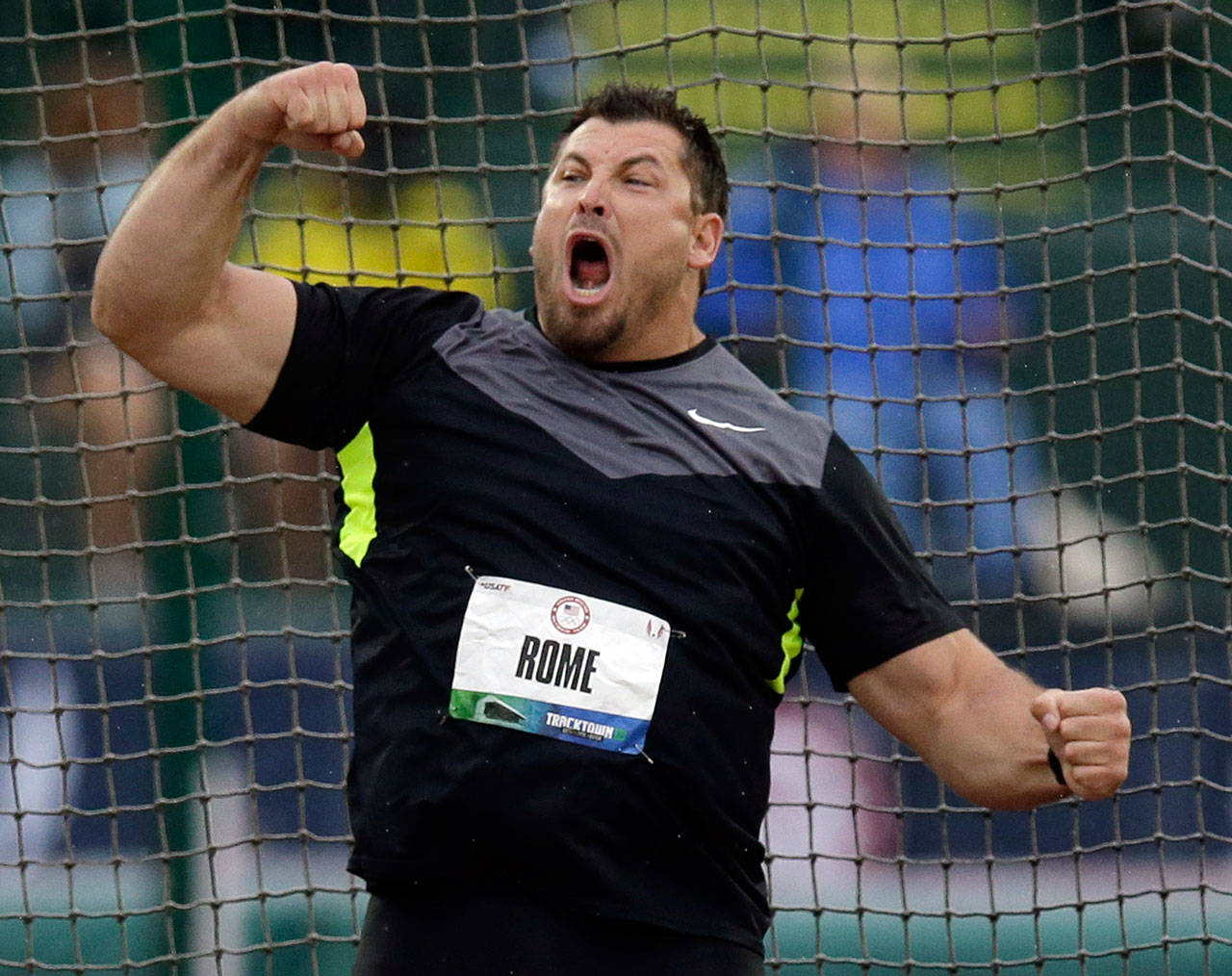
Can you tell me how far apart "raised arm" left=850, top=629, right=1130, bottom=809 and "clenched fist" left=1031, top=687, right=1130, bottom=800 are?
0.06 feet

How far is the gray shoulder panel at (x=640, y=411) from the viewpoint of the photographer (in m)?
2.45

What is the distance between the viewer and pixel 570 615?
2299 mm

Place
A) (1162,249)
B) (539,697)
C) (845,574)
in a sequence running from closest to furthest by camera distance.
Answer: (539,697), (845,574), (1162,249)

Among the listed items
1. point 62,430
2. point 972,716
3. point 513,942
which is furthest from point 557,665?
point 62,430

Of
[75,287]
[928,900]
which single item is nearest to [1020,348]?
[928,900]

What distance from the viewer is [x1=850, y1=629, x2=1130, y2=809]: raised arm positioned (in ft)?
7.97

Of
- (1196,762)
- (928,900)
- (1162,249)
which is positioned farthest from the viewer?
(1162,249)

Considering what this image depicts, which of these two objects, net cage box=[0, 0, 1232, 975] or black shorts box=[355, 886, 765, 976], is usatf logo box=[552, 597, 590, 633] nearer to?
black shorts box=[355, 886, 765, 976]

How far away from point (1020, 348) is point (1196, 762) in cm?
205

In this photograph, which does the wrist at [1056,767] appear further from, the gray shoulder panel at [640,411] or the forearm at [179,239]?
the forearm at [179,239]

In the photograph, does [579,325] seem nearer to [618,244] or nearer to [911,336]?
[618,244]

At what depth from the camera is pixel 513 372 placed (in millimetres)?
2498

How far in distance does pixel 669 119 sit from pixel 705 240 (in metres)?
0.20

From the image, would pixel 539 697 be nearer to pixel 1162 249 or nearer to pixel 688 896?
pixel 688 896
